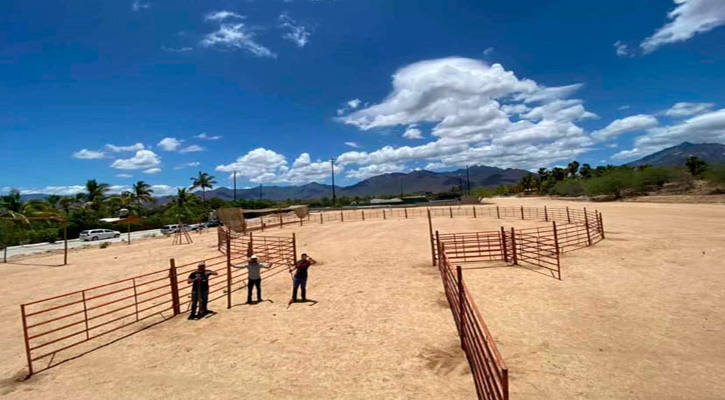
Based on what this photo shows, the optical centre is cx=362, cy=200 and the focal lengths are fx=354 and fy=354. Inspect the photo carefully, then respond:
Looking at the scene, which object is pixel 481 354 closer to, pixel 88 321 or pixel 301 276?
pixel 301 276

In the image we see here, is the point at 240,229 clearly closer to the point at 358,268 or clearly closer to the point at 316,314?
the point at 358,268

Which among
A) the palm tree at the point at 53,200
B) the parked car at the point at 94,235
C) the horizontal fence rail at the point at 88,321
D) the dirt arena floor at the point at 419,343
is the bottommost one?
the dirt arena floor at the point at 419,343

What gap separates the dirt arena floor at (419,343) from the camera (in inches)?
239

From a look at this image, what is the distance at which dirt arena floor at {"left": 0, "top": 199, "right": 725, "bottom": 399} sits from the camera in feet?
19.9

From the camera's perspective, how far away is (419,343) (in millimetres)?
7699

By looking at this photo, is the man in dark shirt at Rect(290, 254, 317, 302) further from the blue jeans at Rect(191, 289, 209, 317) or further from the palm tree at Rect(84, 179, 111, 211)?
the palm tree at Rect(84, 179, 111, 211)

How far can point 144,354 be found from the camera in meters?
7.87

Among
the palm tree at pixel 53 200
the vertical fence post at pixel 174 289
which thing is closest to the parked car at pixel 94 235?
the palm tree at pixel 53 200

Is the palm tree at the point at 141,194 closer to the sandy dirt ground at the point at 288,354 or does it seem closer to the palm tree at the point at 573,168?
the sandy dirt ground at the point at 288,354

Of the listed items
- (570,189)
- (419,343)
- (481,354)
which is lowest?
(419,343)

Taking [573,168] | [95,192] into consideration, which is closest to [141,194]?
[95,192]

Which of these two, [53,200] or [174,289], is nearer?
[174,289]

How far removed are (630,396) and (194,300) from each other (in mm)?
10057

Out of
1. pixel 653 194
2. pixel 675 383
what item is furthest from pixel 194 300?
pixel 653 194
